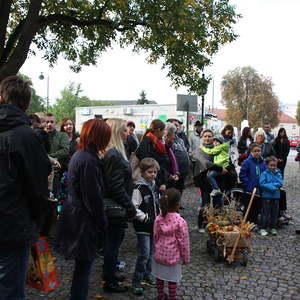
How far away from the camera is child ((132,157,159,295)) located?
4.19 metres

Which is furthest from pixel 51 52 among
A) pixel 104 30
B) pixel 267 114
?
pixel 267 114

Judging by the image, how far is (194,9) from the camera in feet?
33.3

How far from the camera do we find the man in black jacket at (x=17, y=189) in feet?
8.11

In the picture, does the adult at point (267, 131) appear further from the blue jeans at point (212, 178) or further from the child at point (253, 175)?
the blue jeans at point (212, 178)

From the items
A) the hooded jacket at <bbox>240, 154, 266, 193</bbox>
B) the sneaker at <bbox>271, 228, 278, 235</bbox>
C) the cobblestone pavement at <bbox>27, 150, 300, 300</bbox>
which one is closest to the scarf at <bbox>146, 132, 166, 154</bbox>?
the cobblestone pavement at <bbox>27, 150, 300, 300</bbox>

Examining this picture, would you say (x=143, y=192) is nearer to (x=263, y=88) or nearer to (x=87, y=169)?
(x=87, y=169)

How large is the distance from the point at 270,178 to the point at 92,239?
4521mm

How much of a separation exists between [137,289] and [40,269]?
112cm

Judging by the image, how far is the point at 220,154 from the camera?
7.01m

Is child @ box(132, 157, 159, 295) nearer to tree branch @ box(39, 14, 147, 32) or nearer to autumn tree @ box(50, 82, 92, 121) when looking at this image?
tree branch @ box(39, 14, 147, 32)

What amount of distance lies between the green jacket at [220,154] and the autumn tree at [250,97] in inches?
2154

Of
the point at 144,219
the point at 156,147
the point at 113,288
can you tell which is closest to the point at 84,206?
the point at 144,219

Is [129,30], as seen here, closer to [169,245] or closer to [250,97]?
[169,245]

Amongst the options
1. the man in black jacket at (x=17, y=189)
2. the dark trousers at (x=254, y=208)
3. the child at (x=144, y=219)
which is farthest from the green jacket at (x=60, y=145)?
the man in black jacket at (x=17, y=189)
